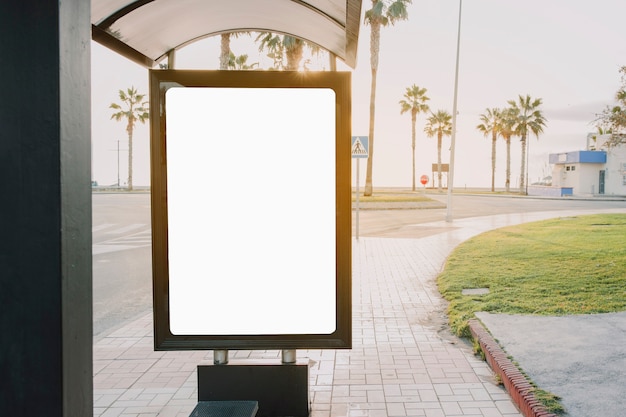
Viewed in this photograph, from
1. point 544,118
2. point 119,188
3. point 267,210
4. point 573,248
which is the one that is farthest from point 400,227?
point 119,188

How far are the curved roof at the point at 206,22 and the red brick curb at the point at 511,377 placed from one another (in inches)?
113

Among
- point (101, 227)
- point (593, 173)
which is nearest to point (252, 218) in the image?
point (101, 227)

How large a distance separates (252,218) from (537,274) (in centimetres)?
797

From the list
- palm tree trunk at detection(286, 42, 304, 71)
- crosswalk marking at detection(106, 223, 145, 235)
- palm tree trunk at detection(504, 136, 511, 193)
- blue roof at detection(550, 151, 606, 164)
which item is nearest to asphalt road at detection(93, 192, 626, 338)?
crosswalk marking at detection(106, 223, 145, 235)

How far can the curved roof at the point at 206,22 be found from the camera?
3.54m

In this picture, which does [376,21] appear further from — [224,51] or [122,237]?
[122,237]

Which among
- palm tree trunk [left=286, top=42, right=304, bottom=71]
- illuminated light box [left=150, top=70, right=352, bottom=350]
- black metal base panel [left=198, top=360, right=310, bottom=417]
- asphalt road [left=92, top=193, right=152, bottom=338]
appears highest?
palm tree trunk [left=286, top=42, right=304, bottom=71]

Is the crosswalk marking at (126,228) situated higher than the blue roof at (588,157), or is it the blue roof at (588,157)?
the blue roof at (588,157)

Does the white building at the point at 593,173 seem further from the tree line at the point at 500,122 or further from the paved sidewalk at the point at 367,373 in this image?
the paved sidewalk at the point at 367,373

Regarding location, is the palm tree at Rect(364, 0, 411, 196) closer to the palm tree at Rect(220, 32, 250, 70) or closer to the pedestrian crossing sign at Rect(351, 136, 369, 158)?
the palm tree at Rect(220, 32, 250, 70)

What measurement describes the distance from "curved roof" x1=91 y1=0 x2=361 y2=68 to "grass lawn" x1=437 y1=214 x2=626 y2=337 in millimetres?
4033

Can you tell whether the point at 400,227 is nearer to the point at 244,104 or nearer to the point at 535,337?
the point at 535,337

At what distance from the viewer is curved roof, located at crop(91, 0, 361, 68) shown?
3545 mm

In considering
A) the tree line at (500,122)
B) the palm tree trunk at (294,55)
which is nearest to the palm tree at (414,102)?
the tree line at (500,122)
